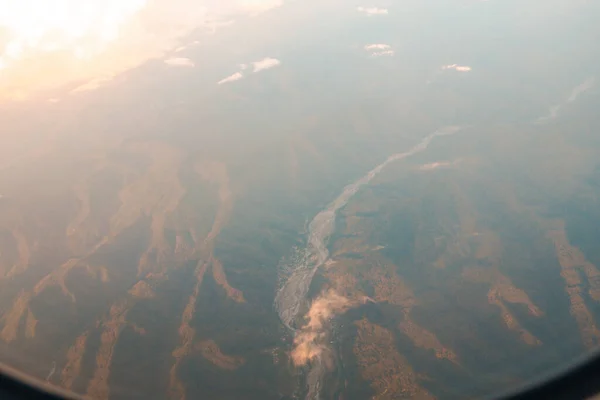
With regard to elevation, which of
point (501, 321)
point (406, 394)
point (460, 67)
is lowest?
point (460, 67)

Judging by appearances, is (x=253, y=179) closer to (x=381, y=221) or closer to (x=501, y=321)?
(x=381, y=221)

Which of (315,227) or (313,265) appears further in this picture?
(315,227)

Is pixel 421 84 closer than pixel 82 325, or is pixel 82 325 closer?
pixel 82 325

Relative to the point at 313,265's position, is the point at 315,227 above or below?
below

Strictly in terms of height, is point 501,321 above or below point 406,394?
below

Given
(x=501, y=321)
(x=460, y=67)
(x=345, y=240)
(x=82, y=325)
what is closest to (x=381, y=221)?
(x=345, y=240)

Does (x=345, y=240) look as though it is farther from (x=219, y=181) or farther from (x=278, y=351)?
(x=219, y=181)

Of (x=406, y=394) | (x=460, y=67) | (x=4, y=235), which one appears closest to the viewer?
(x=406, y=394)

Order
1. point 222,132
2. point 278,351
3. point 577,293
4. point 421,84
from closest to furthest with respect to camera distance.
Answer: point 278,351 < point 577,293 < point 222,132 < point 421,84

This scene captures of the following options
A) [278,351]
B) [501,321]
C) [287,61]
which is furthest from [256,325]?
[287,61]
